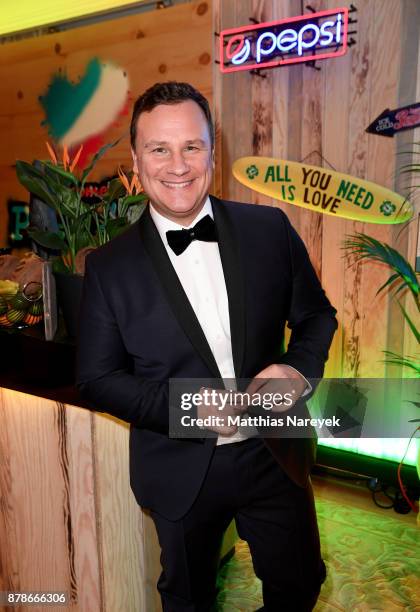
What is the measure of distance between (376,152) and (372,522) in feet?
6.75

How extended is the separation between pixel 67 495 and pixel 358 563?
1.53m

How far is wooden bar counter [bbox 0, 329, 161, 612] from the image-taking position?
1780mm

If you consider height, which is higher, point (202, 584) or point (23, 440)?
point (23, 440)

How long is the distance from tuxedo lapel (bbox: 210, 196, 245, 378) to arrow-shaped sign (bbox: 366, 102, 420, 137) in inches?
74.5

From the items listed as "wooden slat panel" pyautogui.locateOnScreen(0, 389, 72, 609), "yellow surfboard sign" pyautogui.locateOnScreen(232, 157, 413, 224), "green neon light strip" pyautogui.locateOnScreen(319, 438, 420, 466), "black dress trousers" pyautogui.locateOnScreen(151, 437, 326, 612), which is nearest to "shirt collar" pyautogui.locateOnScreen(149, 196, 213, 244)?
"black dress trousers" pyautogui.locateOnScreen(151, 437, 326, 612)

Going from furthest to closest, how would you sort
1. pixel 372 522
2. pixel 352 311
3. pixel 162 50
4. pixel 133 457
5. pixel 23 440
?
1. pixel 162 50
2. pixel 352 311
3. pixel 372 522
4. pixel 23 440
5. pixel 133 457

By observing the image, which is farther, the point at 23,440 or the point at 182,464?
the point at 23,440

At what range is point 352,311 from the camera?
3230 millimetres

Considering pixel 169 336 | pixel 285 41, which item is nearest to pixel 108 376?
pixel 169 336

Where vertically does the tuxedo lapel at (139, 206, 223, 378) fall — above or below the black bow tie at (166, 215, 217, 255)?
below

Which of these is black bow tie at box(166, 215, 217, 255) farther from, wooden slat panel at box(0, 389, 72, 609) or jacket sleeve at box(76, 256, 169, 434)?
wooden slat panel at box(0, 389, 72, 609)

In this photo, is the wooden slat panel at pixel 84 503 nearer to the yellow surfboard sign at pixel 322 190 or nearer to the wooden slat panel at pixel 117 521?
the wooden slat panel at pixel 117 521

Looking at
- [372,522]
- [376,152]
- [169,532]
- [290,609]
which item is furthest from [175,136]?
[372,522]

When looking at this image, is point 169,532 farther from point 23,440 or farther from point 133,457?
point 23,440
